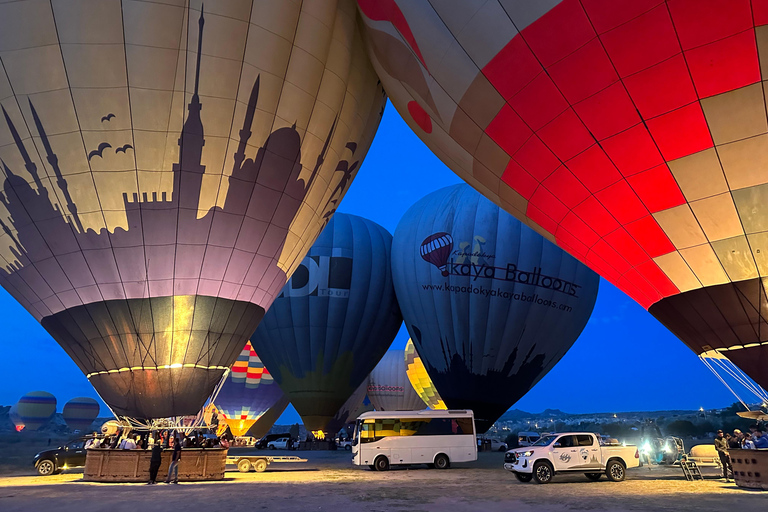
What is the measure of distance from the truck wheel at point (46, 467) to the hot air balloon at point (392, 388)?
3534 cm

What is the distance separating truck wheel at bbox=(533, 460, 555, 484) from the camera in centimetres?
1241

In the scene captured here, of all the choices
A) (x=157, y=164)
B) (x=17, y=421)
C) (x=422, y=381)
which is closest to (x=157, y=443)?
(x=157, y=164)

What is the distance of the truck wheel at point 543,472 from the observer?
12414mm

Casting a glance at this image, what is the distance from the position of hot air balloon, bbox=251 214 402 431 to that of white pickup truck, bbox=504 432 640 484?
41.7 feet

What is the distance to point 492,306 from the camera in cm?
2164

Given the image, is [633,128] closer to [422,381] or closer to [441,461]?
[441,461]

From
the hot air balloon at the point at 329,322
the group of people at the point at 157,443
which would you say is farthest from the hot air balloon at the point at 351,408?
the group of people at the point at 157,443

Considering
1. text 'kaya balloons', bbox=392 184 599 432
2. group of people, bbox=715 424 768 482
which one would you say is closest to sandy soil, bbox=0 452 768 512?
group of people, bbox=715 424 768 482

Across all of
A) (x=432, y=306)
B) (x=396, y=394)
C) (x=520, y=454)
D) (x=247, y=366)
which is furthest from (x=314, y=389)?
(x=396, y=394)

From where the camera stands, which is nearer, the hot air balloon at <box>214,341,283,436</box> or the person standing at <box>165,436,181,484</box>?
the person standing at <box>165,436,181,484</box>

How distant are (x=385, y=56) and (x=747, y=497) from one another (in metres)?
9.93

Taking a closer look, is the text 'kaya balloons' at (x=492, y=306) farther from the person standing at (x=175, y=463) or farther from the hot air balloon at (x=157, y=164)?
the person standing at (x=175, y=463)

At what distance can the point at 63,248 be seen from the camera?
38.6 ft

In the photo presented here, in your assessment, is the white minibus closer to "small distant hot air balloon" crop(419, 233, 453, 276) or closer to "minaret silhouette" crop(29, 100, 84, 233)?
"small distant hot air balloon" crop(419, 233, 453, 276)
